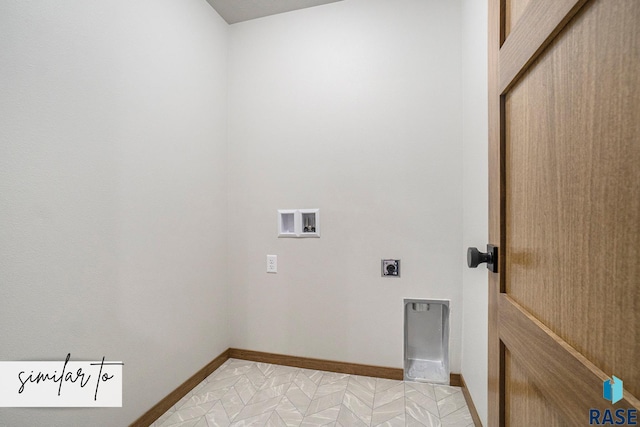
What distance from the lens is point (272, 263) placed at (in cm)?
199

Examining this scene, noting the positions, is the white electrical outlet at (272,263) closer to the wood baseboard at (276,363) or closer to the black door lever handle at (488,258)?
the wood baseboard at (276,363)

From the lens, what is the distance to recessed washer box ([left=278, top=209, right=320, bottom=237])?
191 cm

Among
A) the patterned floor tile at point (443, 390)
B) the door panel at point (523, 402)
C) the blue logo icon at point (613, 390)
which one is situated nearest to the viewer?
the blue logo icon at point (613, 390)

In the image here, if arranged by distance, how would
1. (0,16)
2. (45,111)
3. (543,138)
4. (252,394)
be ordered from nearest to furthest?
(543,138), (0,16), (45,111), (252,394)

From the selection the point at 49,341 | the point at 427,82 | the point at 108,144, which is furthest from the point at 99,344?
the point at 427,82

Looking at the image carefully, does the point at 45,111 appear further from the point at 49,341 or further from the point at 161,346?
the point at 161,346

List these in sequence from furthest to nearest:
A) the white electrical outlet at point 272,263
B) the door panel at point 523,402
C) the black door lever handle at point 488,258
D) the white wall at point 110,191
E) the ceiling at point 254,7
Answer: the white electrical outlet at point 272,263 → the ceiling at point 254,7 → the white wall at point 110,191 → the black door lever handle at point 488,258 → the door panel at point 523,402

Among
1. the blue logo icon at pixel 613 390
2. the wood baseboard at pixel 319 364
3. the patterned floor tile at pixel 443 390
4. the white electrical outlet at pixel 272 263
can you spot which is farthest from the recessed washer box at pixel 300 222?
the blue logo icon at pixel 613 390

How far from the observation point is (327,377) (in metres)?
1.81

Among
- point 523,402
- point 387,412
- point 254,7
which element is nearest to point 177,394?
point 387,412

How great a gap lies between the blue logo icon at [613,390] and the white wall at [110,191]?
149 centimetres

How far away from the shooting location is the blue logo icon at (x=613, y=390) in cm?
32

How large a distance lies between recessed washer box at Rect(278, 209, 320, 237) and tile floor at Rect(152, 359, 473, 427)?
3.03 ft

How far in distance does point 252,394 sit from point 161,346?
585 millimetres
